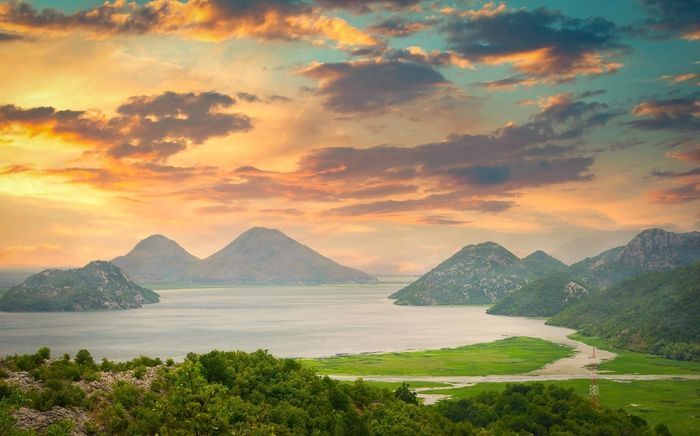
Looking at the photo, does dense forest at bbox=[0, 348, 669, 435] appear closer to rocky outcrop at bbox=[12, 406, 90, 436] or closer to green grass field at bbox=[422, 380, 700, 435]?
rocky outcrop at bbox=[12, 406, 90, 436]

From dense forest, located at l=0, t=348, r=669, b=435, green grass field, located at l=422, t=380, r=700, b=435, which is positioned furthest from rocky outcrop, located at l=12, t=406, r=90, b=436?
green grass field, located at l=422, t=380, r=700, b=435

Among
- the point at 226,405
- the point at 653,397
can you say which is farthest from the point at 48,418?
the point at 653,397

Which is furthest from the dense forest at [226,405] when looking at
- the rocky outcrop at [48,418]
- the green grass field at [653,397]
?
the green grass field at [653,397]

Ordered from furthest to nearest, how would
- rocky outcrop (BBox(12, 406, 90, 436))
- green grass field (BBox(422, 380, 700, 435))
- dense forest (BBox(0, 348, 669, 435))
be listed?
green grass field (BBox(422, 380, 700, 435)), dense forest (BBox(0, 348, 669, 435)), rocky outcrop (BBox(12, 406, 90, 436))

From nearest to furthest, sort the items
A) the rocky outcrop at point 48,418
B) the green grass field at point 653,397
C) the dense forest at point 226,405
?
1. the rocky outcrop at point 48,418
2. the dense forest at point 226,405
3. the green grass field at point 653,397

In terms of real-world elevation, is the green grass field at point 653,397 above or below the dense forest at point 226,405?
below

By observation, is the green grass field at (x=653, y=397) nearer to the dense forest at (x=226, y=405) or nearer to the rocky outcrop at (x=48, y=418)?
the dense forest at (x=226, y=405)

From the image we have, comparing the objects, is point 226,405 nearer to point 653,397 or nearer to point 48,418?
point 48,418
